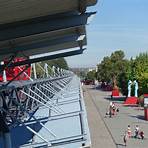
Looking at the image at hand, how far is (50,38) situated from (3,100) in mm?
4059

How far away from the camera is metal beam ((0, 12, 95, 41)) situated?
7672mm

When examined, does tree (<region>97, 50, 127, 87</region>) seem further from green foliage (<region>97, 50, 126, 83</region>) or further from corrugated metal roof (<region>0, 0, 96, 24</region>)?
corrugated metal roof (<region>0, 0, 96, 24</region>)

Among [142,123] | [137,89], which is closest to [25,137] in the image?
[142,123]

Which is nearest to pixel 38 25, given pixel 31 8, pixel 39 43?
pixel 31 8

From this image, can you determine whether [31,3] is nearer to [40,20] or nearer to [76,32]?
[40,20]

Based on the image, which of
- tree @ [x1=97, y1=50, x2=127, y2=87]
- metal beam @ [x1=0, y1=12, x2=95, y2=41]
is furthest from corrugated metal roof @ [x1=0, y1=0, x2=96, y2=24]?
tree @ [x1=97, y1=50, x2=127, y2=87]

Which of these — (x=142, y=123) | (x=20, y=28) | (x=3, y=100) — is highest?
(x=20, y=28)

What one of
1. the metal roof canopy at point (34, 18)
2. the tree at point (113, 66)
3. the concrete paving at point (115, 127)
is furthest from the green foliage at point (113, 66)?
the metal roof canopy at point (34, 18)

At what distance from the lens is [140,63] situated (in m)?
79.1

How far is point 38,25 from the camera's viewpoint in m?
→ 7.89

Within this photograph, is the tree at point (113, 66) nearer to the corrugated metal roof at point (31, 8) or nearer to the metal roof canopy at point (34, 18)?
the metal roof canopy at point (34, 18)

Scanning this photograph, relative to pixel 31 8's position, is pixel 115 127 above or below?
below

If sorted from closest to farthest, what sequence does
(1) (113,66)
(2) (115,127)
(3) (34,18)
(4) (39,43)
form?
(3) (34,18) → (4) (39,43) → (2) (115,127) → (1) (113,66)

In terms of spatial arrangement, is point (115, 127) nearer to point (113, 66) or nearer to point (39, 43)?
point (39, 43)
